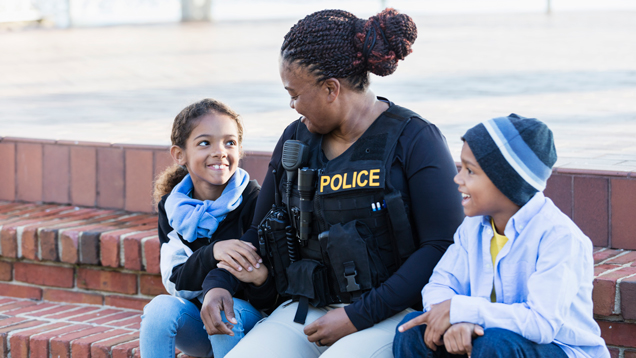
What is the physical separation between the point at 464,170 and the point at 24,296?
2.39 metres

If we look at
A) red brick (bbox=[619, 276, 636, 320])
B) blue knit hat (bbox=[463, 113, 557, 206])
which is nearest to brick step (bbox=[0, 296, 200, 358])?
blue knit hat (bbox=[463, 113, 557, 206])

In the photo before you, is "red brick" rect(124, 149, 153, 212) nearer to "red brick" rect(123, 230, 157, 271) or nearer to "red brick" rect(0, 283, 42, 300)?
"red brick" rect(123, 230, 157, 271)

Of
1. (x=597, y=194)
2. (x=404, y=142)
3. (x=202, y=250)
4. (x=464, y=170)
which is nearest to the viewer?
(x=464, y=170)

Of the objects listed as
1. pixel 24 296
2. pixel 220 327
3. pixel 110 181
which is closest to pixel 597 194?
pixel 220 327

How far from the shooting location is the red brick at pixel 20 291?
11.2 ft

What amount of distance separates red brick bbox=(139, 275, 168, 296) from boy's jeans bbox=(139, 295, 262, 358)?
26.1 inches

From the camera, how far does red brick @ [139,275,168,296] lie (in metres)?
3.14

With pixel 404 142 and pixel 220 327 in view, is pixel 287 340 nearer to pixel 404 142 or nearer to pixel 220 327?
pixel 220 327

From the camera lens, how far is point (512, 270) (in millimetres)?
1914

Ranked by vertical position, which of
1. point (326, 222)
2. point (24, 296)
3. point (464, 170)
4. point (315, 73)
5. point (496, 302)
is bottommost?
point (24, 296)

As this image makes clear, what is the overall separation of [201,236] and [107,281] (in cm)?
86

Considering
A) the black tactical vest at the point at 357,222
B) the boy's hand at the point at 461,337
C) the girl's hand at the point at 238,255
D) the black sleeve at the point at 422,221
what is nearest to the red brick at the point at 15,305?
the girl's hand at the point at 238,255

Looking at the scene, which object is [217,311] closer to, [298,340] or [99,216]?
[298,340]

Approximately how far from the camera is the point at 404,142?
2.19 meters
